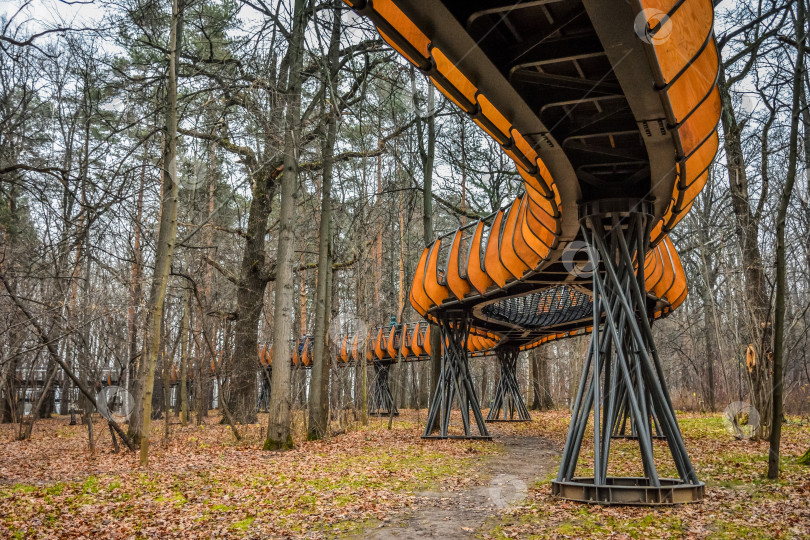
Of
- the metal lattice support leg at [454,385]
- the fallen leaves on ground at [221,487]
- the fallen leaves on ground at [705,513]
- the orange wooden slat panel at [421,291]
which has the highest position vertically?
the orange wooden slat panel at [421,291]

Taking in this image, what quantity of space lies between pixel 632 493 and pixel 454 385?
771 centimetres

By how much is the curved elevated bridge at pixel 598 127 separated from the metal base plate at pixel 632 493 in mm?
12

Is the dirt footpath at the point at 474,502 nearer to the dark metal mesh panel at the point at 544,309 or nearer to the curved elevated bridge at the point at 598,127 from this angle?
the curved elevated bridge at the point at 598,127

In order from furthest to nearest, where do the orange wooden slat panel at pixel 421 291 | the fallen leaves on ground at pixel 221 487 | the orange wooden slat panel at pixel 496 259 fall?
the orange wooden slat panel at pixel 421 291
the orange wooden slat panel at pixel 496 259
the fallen leaves on ground at pixel 221 487

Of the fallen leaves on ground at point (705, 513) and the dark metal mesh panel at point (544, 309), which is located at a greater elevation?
the dark metal mesh panel at point (544, 309)

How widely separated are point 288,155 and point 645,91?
7733mm

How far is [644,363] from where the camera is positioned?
6.14m

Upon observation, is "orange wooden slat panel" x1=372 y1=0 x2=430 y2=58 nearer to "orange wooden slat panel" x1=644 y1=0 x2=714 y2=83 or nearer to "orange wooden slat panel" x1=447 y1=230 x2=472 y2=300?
"orange wooden slat panel" x1=644 y1=0 x2=714 y2=83

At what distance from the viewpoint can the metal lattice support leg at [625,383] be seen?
561cm

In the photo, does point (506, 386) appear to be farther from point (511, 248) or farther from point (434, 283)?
point (511, 248)

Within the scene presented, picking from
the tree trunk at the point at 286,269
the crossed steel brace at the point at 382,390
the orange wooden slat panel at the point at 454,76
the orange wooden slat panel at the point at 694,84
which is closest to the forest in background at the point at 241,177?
the tree trunk at the point at 286,269

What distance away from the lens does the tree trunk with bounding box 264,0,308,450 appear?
10812mm

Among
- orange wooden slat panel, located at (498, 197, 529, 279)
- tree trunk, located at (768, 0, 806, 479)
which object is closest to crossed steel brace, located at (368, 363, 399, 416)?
orange wooden slat panel, located at (498, 197, 529, 279)

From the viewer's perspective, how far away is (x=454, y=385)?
43.1 ft
